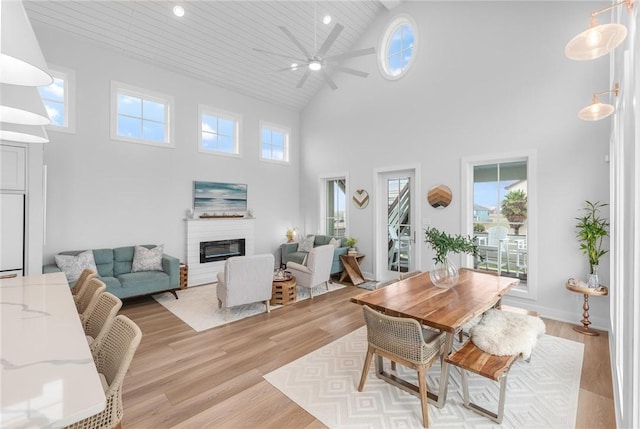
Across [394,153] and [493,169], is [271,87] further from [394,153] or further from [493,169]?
[493,169]

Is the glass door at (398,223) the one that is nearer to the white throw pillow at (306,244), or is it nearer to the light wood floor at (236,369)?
the white throw pillow at (306,244)

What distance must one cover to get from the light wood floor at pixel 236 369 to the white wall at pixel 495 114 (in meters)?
1.26

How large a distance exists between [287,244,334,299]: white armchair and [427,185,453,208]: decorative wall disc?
74.4 inches

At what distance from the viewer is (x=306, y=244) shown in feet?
21.2

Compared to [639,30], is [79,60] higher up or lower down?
higher up

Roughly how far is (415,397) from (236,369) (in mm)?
1585

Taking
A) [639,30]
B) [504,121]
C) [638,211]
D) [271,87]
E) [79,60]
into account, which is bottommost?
[638,211]

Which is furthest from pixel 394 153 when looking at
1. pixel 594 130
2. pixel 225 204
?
pixel 225 204

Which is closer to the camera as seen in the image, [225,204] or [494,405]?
[494,405]

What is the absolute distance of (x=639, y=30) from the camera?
1.16 metres

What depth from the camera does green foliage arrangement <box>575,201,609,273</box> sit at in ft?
10.7

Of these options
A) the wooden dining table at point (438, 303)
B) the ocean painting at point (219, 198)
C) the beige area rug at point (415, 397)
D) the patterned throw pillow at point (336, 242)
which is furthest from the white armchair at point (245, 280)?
the ocean painting at point (219, 198)

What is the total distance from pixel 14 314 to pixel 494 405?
10.6 feet

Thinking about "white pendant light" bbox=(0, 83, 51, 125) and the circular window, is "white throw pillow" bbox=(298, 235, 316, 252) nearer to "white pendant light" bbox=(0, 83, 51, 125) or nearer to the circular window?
the circular window
